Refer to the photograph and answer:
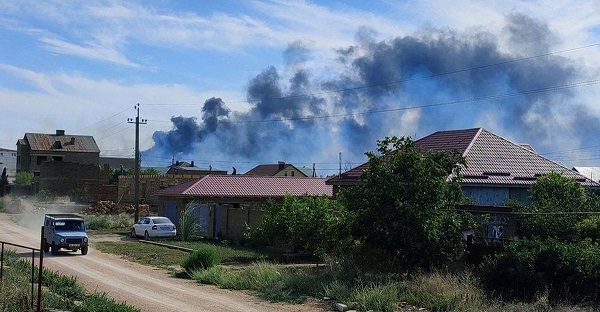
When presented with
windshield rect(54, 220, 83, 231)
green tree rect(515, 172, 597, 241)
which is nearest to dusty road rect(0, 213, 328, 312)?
windshield rect(54, 220, 83, 231)

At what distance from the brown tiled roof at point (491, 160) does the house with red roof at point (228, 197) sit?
22.4 ft

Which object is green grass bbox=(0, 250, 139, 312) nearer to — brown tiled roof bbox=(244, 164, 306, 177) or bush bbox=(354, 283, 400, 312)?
bush bbox=(354, 283, 400, 312)

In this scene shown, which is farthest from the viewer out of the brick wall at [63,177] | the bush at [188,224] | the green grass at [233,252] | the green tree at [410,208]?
the brick wall at [63,177]

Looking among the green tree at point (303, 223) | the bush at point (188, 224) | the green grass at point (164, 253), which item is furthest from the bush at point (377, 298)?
the bush at point (188, 224)

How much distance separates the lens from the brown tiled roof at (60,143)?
103 meters

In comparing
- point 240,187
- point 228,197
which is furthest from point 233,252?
point 240,187

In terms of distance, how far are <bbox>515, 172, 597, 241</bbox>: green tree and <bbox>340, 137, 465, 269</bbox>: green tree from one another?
84.1 inches

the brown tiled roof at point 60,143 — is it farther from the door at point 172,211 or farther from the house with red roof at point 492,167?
the house with red roof at point 492,167

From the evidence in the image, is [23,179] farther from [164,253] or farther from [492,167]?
[492,167]

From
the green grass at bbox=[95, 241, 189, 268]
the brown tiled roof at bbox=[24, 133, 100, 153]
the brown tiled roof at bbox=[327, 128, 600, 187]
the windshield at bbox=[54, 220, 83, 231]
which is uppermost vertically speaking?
the brown tiled roof at bbox=[24, 133, 100, 153]

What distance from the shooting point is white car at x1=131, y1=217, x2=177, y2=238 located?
41.1 meters

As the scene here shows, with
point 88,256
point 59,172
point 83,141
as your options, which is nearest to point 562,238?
point 88,256

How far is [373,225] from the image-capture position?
2061 centimetres

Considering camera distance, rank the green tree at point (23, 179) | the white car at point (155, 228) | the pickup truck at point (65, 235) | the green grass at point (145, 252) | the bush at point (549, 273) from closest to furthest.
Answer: the bush at point (549, 273)
the green grass at point (145, 252)
the pickup truck at point (65, 235)
the white car at point (155, 228)
the green tree at point (23, 179)
